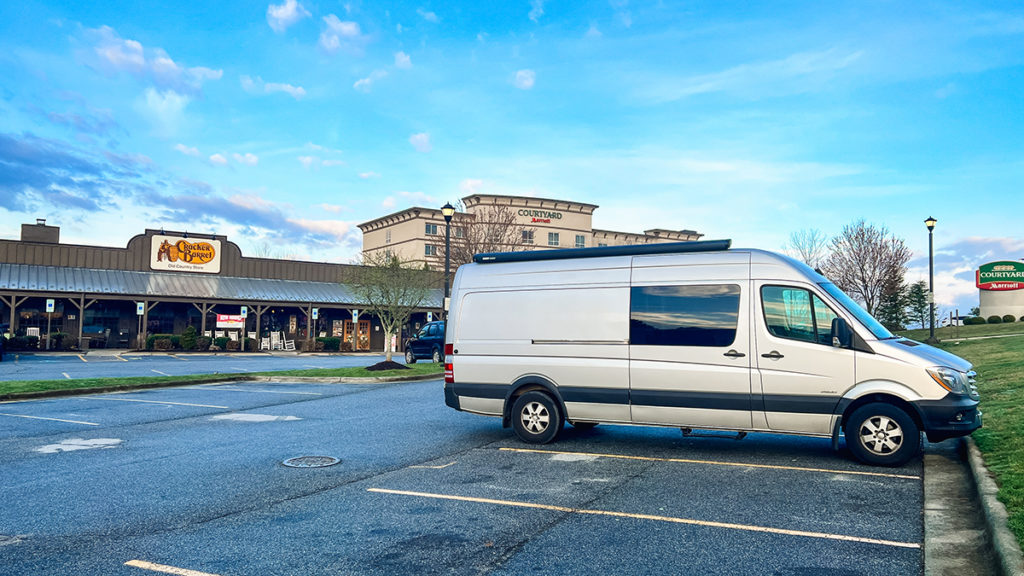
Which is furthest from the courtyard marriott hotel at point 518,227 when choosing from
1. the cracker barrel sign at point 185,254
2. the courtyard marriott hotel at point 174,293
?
the cracker barrel sign at point 185,254

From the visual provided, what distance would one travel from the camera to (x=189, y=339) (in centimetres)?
3934

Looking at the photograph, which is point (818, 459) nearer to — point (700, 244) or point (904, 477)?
point (904, 477)

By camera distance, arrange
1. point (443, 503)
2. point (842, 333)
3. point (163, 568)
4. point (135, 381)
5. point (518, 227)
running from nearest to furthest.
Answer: point (163, 568)
point (443, 503)
point (842, 333)
point (135, 381)
point (518, 227)

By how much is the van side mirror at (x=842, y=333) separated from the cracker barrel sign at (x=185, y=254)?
146 ft

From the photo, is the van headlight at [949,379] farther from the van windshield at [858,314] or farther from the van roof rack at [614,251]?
the van roof rack at [614,251]

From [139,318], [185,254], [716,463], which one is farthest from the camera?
[185,254]

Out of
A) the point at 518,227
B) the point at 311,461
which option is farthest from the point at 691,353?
the point at 518,227

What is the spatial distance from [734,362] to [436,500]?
3.98 m

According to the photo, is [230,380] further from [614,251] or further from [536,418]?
[614,251]

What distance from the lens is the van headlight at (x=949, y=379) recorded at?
24.8 ft

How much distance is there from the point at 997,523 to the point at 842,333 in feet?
10.0

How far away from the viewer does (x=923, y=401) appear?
24.8 feet

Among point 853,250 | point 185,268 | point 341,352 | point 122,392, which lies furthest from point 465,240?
point 122,392

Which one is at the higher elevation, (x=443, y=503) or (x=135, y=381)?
(x=135, y=381)
